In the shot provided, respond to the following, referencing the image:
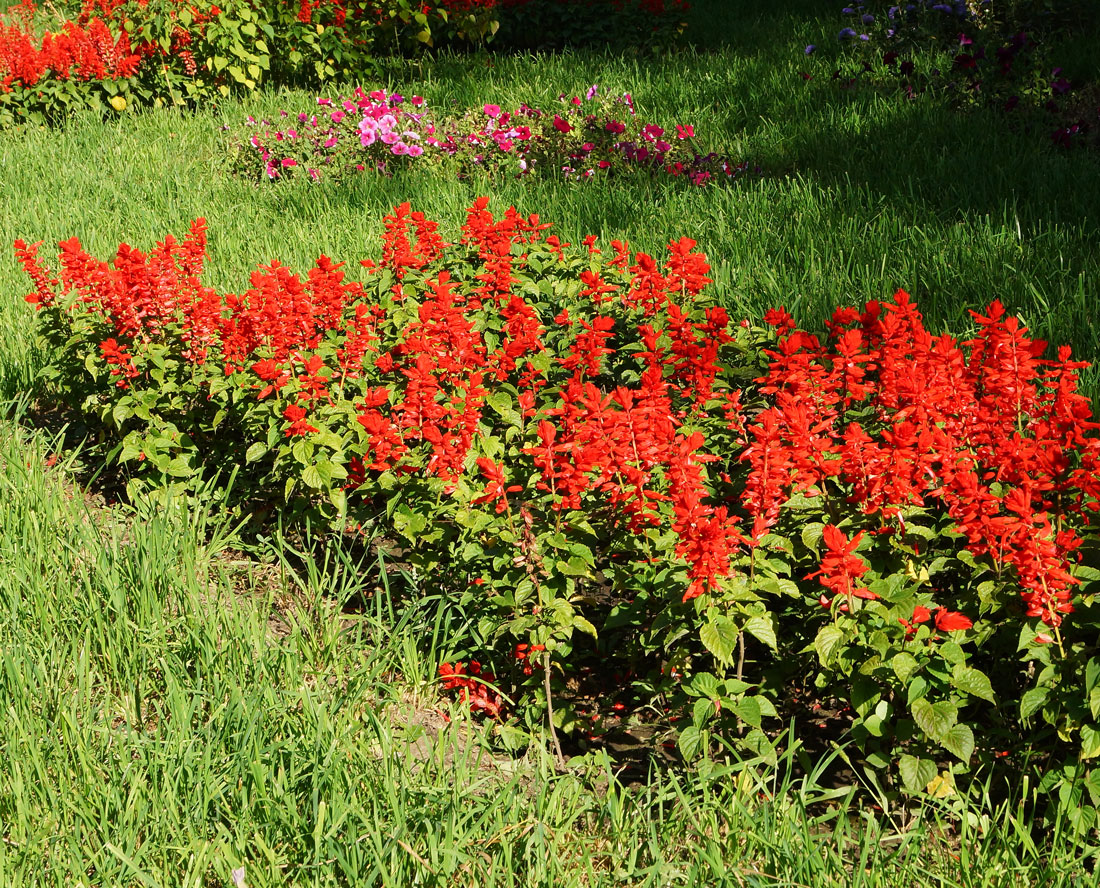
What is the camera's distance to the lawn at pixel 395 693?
1893 mm

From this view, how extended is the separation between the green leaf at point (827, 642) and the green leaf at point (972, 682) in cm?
20

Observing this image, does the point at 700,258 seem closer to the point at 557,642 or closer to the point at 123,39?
the point at 557,642

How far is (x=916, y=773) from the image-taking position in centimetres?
188

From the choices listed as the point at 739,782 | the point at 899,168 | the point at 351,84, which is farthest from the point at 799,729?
the point at 351,84

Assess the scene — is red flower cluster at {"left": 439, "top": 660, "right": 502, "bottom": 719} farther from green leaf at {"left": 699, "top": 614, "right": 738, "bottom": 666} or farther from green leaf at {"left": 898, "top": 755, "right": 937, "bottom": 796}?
green leaf at {"left": 898, "top": 755, "right": 937, "bottom": 796}

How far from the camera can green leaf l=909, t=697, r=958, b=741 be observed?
1.81 m

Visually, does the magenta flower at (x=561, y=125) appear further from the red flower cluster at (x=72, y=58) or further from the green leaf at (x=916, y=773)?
the green leaf at (x=916, y=773)

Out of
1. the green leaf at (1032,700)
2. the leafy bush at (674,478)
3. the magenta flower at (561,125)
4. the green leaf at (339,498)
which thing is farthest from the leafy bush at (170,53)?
the green leaf at (1032,700)

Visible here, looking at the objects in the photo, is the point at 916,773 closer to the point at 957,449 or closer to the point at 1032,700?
the point at 1032,700

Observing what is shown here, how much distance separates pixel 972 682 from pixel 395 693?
1.19 metres

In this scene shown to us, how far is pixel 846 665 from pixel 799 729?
490 millimetres

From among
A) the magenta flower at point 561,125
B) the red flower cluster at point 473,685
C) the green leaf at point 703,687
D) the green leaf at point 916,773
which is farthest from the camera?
the magenta flower at point 561,125

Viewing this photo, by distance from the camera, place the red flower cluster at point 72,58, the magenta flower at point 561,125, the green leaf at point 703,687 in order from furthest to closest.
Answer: the red flower cluster at point 72,58, the magenta flower at point 561,125, the green leaf at point 703,687

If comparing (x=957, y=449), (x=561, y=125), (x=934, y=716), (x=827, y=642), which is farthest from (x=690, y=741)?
(x=561, y=125)
